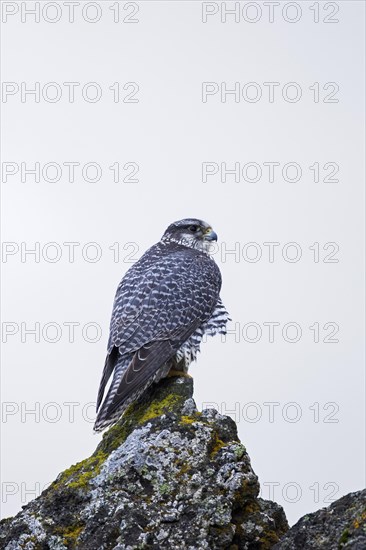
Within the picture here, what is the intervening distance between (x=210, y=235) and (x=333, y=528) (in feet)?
17.8

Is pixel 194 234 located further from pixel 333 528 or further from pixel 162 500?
pixel 333 528

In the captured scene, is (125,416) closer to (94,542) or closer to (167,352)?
(167,352)

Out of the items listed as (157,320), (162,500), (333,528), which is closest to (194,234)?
(157,320)

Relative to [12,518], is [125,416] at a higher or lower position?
higher

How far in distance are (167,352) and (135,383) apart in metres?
0.77

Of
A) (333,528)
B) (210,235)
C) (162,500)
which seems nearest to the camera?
(333,528)

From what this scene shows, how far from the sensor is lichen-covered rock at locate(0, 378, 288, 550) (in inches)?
217

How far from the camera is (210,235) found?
33.0ft

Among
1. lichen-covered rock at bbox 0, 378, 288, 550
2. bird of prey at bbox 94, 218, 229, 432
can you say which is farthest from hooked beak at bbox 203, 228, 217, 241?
lichen-covered rock at bbox 0, 378, 288, 550

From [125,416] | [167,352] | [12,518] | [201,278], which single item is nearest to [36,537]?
[12,518]

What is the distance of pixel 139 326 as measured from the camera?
8.55 metres

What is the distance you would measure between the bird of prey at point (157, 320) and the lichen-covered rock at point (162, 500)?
1.43 meters

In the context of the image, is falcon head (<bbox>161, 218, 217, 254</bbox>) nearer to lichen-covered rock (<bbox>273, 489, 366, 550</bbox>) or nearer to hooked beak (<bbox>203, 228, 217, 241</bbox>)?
hooked beak (<bbox>203, 228, 217, 241</bbox>)

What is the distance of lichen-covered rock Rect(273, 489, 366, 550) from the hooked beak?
5142 mm
